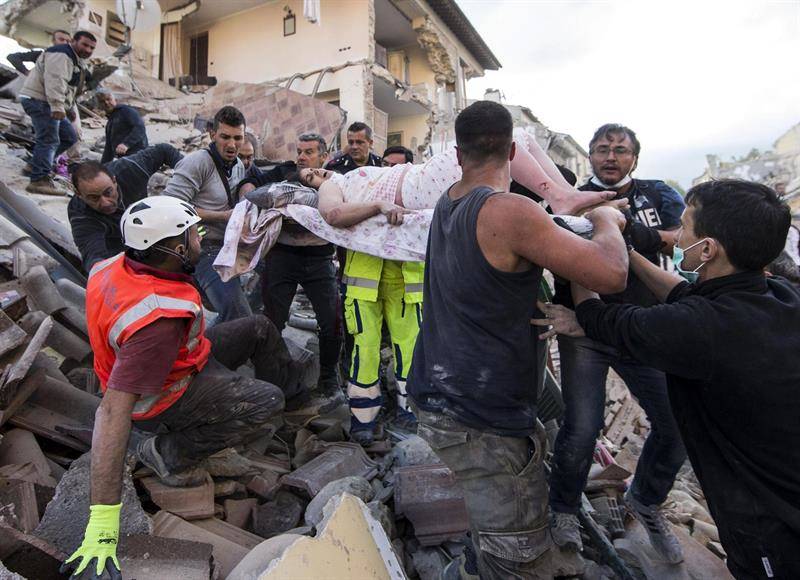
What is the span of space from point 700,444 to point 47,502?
8.64 feet

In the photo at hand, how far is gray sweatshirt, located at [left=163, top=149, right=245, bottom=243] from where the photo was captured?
337 cm

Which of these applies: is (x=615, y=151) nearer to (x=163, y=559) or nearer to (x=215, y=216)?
(x=215, y=216)

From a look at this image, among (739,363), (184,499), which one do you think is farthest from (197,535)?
(739,363)

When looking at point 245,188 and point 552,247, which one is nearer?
point 552,247

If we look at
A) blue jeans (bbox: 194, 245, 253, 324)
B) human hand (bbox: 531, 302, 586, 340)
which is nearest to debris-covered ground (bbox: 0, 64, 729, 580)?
blue jeans (bbox: 194, 245, 253, 324)

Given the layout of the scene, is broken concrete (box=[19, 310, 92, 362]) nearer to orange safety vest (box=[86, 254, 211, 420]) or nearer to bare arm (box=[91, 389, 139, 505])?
orange safety vest (box=[86, 254, 211, 420])

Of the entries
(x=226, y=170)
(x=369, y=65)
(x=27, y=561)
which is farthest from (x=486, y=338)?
(x=369, y=65)

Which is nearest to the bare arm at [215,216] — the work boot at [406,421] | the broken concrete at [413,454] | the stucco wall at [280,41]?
the work boot at [406,421]

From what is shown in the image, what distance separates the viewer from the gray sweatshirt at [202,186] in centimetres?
337

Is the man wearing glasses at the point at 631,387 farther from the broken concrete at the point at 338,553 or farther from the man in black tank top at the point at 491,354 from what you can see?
the broken concrete at the point at 338,553

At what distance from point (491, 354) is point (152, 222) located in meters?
1.67

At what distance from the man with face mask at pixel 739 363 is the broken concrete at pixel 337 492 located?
1499 millimetres

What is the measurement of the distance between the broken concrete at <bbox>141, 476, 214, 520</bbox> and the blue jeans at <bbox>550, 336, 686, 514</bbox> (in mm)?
1695

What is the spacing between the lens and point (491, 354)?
1632 millimetres
